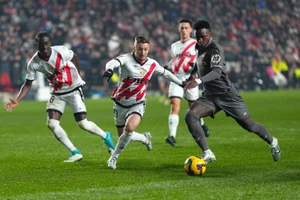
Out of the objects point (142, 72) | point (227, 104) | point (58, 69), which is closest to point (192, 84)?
point (227, 104)

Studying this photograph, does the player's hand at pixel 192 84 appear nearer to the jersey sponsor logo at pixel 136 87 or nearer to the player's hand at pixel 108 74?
the player's hand at pixel 108 74

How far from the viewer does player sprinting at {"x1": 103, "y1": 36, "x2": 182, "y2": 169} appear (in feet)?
38.0

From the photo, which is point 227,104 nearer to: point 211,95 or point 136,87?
point 211,95

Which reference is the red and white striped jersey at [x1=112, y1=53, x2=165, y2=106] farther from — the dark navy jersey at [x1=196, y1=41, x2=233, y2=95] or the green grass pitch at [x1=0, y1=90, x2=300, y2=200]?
the green grass pitch at [x1=0, y1=90, x2=300, y2=200]

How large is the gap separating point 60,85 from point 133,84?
1470 millimetres

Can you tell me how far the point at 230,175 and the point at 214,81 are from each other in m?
1.60

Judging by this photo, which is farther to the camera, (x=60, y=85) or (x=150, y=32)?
(x=150, y=32)

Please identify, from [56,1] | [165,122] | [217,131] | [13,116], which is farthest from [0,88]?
[217,131]

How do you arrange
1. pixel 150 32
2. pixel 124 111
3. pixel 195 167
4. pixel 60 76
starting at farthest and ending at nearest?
pixel 150 32 < pixel 60 76 < pixel 124 111 < pixel 195 167

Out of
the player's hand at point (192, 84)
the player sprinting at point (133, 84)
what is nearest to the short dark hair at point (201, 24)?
the player's hand at point (192, 84)

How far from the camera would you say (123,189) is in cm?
A: 912

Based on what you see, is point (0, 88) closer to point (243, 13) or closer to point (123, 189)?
point (243, 13)

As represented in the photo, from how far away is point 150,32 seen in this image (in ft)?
142

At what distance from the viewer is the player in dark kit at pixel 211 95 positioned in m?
10.9
